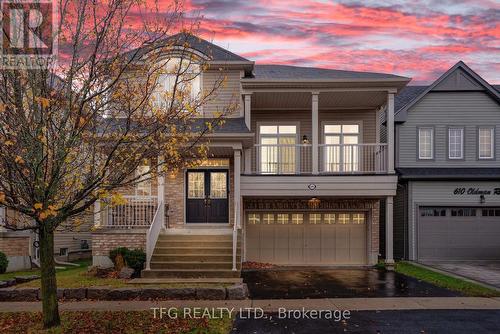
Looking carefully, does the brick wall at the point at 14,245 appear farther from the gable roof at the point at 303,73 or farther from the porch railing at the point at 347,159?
the porch railing at the point at 347,159

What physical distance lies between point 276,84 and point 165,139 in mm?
8858

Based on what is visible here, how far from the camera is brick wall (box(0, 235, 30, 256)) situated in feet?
53.5

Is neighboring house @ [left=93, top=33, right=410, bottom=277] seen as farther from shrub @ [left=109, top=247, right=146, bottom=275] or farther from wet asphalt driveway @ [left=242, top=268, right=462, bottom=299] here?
wet asphalt driveway @ [left=242, top=268, right=462, bottom=299]

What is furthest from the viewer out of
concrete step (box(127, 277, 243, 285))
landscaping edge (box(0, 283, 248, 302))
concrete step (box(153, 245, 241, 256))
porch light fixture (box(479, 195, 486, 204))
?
porch light fixture (box(479, 195, 486, 204))

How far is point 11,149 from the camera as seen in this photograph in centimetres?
720

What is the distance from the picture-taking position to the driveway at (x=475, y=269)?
1388 centimetres

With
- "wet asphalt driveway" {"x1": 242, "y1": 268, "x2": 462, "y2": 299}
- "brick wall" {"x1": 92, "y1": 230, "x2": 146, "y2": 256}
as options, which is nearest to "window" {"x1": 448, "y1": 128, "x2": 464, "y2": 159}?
"wet asphalt driveway" {"x1": 242, "y1": 268, "x2": 462, "y2": 299}

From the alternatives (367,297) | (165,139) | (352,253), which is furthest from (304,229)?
(165,139)

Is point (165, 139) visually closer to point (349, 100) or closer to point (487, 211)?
point (349, 100)

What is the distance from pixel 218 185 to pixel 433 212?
9.39m

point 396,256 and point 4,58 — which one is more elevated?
point 4,58

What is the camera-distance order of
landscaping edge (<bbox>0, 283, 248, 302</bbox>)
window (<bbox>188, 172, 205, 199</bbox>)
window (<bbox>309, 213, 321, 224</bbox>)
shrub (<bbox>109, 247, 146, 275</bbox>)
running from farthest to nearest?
1. window (<bbox>309, 213, 321, 224</bbox>)
2. window (<bbox>188, 172, 205, 199</bbox>)
3. shrub (<bbox>109, 247, 146, 275</bbox>)
4. landscaping edge (<bbox>0, 283, 248, 302</bbox>)

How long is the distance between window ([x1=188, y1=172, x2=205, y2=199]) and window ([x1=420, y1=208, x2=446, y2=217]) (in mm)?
9485

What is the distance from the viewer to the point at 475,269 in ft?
53.7
